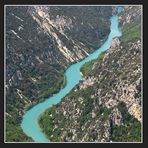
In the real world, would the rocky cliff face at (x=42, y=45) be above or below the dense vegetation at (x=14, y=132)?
above

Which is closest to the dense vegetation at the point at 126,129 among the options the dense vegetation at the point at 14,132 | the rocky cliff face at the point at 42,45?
the dense vegetation at the point at 14,132

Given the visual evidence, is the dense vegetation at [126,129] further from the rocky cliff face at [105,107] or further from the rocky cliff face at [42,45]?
the rocky cliff face at [42,45]

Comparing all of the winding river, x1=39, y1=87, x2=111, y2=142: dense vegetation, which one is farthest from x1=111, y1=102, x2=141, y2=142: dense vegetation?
the winding river

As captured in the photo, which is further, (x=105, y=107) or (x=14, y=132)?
(x=105, y=107)

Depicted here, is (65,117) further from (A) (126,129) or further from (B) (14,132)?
(A) (126,129)

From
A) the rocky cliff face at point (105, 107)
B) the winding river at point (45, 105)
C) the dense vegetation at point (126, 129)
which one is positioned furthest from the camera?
the winding river at point (45, 105)

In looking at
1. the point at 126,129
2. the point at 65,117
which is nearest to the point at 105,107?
the point at 126,129

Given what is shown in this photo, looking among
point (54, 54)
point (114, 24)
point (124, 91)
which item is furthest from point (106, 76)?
point (114, 24)
